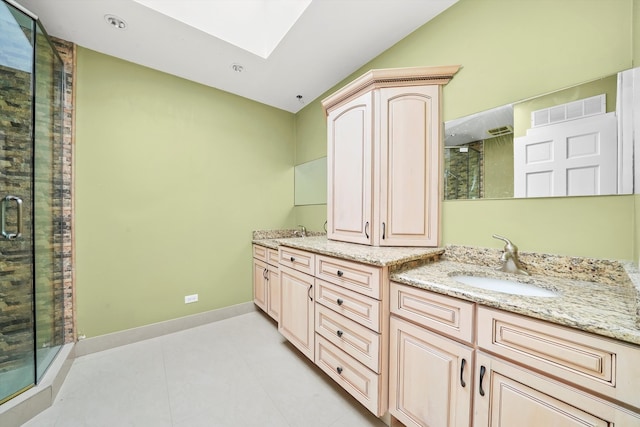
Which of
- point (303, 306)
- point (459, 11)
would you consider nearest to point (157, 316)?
point (303, 306)

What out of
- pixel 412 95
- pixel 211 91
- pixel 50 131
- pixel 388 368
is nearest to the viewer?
pixel 388 368

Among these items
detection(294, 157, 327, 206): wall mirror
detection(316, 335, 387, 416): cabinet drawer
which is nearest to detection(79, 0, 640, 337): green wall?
detection(294, 157, 327, 206): wall mirror

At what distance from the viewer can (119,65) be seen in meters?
2.14

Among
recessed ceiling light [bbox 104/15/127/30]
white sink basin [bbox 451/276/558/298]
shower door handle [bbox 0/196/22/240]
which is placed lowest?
white sink basin [bbox 451/276/558/298]

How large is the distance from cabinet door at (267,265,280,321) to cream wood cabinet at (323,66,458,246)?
1.06 meters

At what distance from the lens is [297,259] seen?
1.92 metres

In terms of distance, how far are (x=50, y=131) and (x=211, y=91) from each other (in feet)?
4.59

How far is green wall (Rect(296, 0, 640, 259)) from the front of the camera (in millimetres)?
1092

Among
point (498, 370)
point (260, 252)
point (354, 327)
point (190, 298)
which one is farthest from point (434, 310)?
point (190, 298)

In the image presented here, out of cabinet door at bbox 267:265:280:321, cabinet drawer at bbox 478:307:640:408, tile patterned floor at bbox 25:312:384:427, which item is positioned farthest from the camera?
cabinet door at bbox 267:265:280:321

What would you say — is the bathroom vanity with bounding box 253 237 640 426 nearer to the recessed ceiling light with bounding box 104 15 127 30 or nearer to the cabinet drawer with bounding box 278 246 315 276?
the cabinet drawer with bounding box 278 246 315 276

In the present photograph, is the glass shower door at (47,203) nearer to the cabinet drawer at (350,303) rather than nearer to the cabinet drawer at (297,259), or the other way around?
the cabinet drawer at (297,259)

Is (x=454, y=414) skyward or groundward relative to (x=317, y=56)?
groundward

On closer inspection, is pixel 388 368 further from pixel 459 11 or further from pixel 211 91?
pixel 211 91
